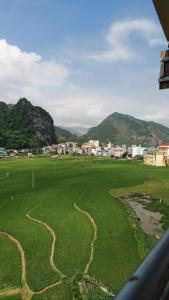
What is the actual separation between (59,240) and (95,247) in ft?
10.1

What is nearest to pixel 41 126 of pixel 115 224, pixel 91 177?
pixel 91 177

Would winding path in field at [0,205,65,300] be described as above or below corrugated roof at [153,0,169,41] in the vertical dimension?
below

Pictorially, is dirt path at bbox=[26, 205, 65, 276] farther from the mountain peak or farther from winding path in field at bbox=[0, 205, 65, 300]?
the mountain peak

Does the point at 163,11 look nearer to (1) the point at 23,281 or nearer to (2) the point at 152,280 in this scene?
(2) the point at 152,280

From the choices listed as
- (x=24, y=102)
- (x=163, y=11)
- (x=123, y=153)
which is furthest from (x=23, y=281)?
(x=24, y=102)

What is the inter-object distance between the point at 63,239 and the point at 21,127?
6017 inches

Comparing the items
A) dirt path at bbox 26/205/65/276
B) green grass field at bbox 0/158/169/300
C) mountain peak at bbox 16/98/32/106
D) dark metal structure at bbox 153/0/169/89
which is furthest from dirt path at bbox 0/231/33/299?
mountain peak at bbox 16/98/32/106

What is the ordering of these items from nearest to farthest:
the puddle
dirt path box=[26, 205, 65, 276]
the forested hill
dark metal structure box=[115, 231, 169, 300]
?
1. dark metal structure box=[115, 231, 169, 300]
2. dirt path box=[26, 205, 65, 276]
3. the puddle
4. the forested hill

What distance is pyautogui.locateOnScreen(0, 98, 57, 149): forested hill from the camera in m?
154

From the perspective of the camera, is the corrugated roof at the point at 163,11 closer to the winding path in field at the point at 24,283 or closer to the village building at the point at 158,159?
the winding path in field at the point at 24,283

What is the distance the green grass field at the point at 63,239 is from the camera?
19.3 metres

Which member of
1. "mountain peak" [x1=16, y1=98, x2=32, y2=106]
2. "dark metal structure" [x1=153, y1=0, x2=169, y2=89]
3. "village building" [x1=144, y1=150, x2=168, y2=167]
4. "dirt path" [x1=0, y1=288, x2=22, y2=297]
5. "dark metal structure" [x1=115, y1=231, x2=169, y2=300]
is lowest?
"dirt path" [x1=0, y1=288, x2=22, y2=297]

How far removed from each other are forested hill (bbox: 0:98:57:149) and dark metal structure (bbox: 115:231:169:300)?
150752 millimetres

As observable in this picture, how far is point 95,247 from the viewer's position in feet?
81.2
